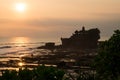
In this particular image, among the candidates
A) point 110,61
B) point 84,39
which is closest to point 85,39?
point 84,39

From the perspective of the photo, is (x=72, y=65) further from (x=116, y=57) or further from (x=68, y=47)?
(x=68, y=47)

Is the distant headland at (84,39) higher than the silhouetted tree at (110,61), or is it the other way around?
the silhouetted tree at (110,61)

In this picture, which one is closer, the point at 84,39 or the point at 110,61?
the point at 110,61

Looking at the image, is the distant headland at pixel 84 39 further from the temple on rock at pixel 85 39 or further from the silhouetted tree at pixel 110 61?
the silhouetted tree at pixel 110 61

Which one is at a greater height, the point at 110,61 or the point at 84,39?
the point at 110,61

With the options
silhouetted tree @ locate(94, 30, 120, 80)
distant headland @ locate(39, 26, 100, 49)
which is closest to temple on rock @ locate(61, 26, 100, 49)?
distant headland @ locate(39, 26, 100, 49)

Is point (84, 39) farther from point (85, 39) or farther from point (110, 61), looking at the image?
point (110, 61)

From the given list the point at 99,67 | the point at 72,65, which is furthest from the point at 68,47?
the point at 99,67

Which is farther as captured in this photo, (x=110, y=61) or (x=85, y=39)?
(x=85, y=39)

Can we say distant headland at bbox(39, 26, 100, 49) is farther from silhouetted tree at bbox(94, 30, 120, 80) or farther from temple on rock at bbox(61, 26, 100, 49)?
silhouetted tree at bbox(94, 30, 120, 80)

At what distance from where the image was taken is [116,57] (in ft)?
139

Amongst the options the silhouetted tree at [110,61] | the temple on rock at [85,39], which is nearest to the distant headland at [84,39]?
the temple on rock at [85,39]

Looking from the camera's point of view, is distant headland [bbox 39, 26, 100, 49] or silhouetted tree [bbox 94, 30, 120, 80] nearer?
silhouetted tree [bbox 94, 30, 120, 80]

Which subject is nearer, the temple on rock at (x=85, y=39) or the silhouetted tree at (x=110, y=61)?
the silhouetted tree at (x=110, y=61)
